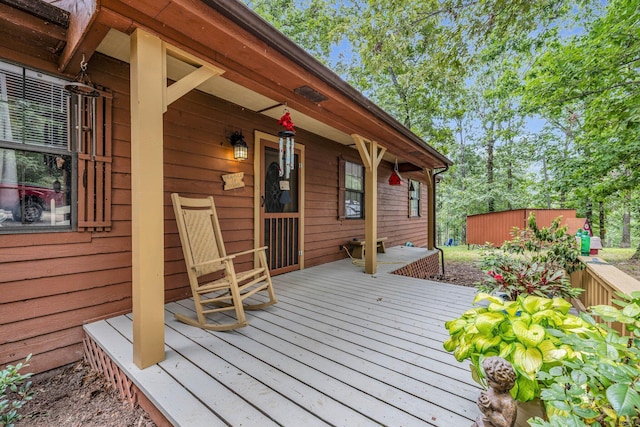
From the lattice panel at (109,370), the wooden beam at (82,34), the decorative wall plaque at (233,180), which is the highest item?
the wooden beam at (82,34)

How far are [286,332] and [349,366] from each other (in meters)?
0.66

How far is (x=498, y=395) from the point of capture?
39.9 inches

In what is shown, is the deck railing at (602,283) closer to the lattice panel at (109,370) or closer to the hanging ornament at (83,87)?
the lattice panel at (109,370)

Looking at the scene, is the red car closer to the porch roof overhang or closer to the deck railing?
the porch roof overhang

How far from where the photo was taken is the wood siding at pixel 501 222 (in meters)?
9.42

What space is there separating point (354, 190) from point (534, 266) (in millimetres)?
3757

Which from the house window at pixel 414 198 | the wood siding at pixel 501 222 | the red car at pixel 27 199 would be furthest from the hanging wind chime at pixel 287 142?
the wood siding at pixel 501 222

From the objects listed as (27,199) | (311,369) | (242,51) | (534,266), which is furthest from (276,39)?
(534,266)

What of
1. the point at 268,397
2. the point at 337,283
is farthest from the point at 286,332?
the point at 337,283

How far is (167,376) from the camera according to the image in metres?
1.58

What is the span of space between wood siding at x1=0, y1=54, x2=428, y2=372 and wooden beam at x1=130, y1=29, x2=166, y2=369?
910 millimetres

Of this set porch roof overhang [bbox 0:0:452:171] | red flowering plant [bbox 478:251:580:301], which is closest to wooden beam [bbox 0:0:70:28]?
porch roof overhang [bbox 0:0:452:171]

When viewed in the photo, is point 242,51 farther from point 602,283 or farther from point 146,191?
point 602,283

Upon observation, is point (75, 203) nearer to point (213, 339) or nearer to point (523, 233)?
point (213, 339)
